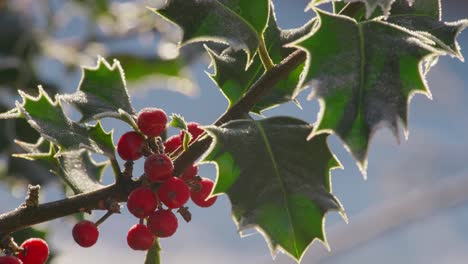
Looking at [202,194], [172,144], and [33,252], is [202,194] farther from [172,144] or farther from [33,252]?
[33,252]

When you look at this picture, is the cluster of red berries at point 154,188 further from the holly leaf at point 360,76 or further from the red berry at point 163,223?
the holly leaf at point 360,76

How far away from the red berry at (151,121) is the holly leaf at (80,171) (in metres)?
0.10

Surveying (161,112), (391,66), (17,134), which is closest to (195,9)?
(161,112)

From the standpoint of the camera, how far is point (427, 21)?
858 millimetres

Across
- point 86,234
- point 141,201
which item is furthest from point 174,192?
point 86,234

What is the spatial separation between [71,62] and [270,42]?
→ 4.31 ft

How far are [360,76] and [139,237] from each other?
313mm

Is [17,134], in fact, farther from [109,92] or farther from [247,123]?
[247,123]

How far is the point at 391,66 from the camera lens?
743 millimetres

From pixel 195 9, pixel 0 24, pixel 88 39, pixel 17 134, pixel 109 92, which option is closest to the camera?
pixel 195 9

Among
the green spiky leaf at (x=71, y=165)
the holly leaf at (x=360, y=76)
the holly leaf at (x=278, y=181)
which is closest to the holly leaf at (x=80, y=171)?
the green spiky leaf at (x=71, y=165)

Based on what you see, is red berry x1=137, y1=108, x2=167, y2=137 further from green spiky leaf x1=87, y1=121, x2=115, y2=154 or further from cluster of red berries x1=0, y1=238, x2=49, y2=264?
cluster of red berries x1=0, y1=238, x2=49, y2=264

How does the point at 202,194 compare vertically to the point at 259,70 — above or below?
below

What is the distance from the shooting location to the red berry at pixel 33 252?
887 mm
